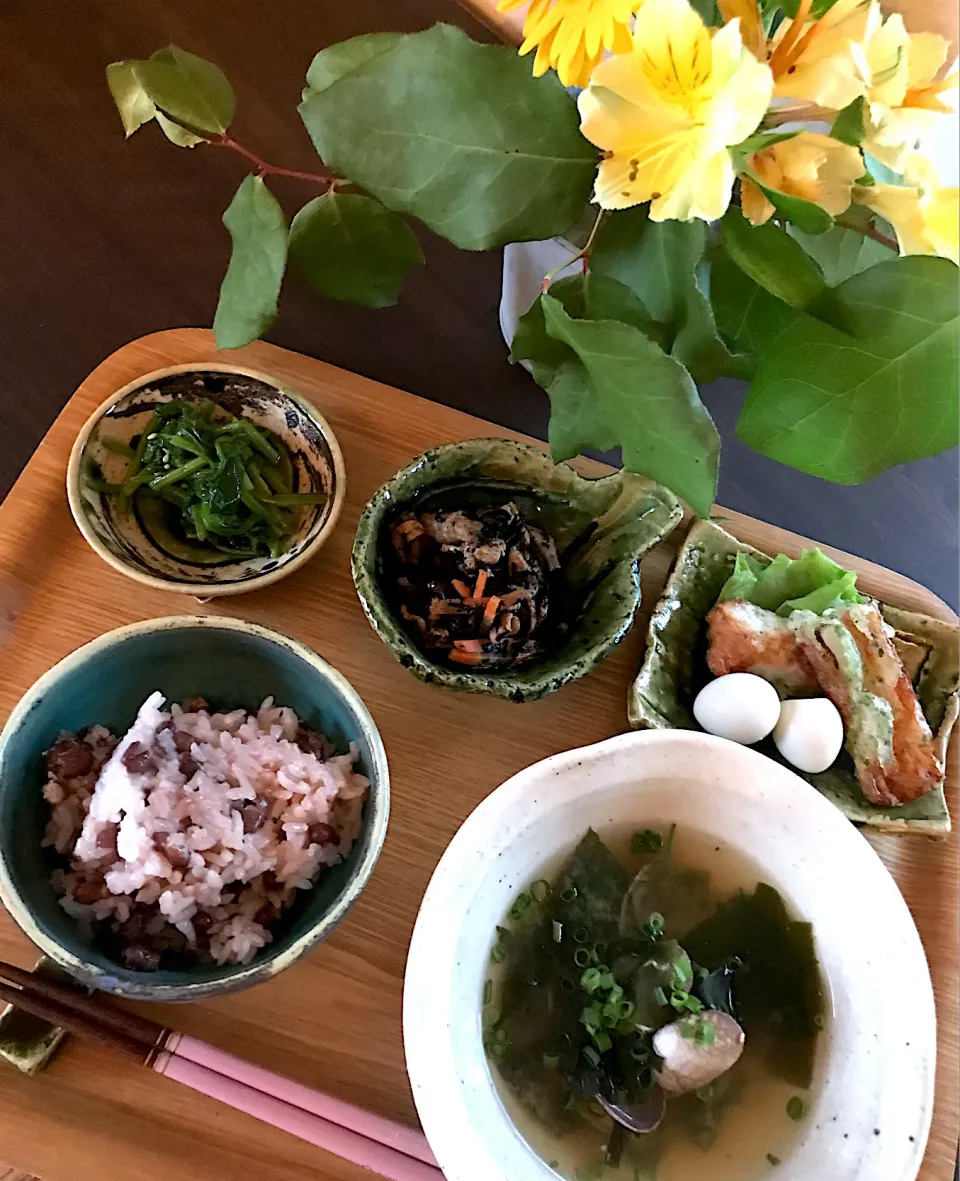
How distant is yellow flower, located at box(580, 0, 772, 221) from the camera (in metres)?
0.45

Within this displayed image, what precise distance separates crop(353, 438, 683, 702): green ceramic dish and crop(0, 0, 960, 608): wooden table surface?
0.25 meters

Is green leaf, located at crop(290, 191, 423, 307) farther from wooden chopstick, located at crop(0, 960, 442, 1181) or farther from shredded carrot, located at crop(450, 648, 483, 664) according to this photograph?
wooden chopstick, located at crop(0, 960, 442, 1181)

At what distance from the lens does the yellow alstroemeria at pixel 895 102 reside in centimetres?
49

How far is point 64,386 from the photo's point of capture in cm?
115

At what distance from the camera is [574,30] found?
504mm

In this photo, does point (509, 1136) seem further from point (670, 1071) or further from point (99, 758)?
point (99, 758)

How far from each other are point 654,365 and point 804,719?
37 centimetres

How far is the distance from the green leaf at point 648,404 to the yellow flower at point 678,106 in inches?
3.8

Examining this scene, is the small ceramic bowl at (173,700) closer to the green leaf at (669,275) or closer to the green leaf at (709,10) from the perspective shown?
the green leaf at (669,275)

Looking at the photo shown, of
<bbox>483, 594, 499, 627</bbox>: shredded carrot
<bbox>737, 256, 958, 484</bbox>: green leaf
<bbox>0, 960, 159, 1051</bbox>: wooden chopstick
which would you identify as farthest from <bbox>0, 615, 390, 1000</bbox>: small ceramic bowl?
<bbox>737, 256, 958, 484</bbox>: green leaf

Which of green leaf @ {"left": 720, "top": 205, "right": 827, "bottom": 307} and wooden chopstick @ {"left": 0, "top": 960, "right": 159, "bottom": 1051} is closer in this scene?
green leaf @ {"left": 720, "top": 205, "right": 827, "bottom": 307}

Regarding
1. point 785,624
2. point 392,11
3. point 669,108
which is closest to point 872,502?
point 785,624

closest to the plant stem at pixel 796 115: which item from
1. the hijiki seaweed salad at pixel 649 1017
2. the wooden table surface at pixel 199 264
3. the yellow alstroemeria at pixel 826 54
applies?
the yellow alstroemeria at pixel 826 54

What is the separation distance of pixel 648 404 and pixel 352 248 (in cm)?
32
